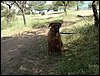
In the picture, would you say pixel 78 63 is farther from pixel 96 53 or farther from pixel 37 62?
pixel 37 62

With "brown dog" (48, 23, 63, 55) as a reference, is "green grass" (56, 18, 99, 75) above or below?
below

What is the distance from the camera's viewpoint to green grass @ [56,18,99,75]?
535cm

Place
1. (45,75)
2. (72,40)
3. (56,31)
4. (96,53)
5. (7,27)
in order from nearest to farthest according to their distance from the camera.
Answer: (45,75) → (96,53) → (56,31) → (72,40) → (7,27)

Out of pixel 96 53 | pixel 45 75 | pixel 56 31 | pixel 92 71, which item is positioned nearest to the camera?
pixel 92 71

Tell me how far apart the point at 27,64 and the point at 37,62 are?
10.5 inches

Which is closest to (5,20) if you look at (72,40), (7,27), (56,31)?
(7,27)

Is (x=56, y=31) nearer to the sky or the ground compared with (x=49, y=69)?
nearer to the sky

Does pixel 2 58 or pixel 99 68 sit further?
pixel 2 58

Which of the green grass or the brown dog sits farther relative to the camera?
the brown dog

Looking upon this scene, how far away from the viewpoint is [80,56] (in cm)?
641

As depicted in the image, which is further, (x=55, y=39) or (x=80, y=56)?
(x=55, y=39)

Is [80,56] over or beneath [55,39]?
beneath

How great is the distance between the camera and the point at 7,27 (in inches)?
673

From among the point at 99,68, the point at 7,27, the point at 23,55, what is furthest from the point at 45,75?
the point at 7,27
